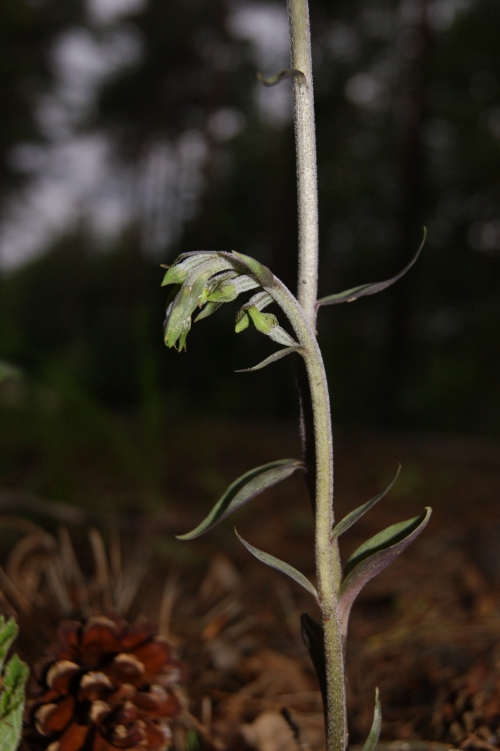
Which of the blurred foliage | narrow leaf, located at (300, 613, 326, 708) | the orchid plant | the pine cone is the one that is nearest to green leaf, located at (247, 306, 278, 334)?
the orchid plant

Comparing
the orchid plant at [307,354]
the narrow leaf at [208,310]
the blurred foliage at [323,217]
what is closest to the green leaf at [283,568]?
the orchid plant at [307,354]

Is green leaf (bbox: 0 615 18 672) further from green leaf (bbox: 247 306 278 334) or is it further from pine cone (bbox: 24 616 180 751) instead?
green leaf (bbox: 247 306 278 334)

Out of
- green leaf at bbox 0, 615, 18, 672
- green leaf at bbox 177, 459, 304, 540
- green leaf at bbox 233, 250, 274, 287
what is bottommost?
green leaf at bbox 0, 615, 18, 672

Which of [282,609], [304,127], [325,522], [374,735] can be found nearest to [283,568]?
[325,522]

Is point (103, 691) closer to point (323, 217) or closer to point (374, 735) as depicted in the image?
point (374, 735)

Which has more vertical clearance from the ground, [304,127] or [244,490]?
[304,127]

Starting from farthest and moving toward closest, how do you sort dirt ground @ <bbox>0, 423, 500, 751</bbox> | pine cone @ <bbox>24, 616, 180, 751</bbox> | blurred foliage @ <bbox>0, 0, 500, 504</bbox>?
blurred foliage @ <bbox>0, 0, 500, 504</bbox> < dirt ground @ <bbox>0, 423, 500, 751</bbox> < pine cone @ <bbox>24, 616, 180, 751</bbox>
